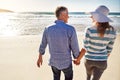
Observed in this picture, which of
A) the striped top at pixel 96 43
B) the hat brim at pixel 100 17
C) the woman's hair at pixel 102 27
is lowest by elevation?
the striped top at pixel 96 43

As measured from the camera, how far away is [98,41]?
11.3 feet

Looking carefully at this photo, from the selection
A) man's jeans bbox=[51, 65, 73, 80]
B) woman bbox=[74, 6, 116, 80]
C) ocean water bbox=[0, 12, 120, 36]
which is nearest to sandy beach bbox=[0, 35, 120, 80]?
man's jeans bbox=[51, 65, 73, 80]

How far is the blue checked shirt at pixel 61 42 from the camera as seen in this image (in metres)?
3.40

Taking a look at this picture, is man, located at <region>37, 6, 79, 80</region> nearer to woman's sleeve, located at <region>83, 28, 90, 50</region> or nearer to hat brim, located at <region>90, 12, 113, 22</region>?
woman's sleeve, located at <region>83, 28, 90, 50</region>

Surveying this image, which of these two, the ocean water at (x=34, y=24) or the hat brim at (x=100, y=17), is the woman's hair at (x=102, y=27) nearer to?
the hat brim at (x=100, y=17)

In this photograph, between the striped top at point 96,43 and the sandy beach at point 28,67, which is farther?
the sandy beach at point 28,67

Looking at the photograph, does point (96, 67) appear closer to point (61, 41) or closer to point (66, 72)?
point (66, 72)

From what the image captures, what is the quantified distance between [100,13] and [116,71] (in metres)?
1.95

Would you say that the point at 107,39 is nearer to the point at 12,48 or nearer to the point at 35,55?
the point at 35,55

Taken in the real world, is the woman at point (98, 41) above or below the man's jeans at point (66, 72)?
above

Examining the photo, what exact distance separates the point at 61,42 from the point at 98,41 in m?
0.38

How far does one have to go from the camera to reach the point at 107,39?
3.45 metres

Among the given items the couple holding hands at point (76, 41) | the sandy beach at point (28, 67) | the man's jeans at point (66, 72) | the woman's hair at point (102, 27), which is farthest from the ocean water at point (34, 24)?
the woman's hair at point (102, 27)

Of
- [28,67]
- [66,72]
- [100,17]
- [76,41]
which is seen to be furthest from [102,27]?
[28,67]
